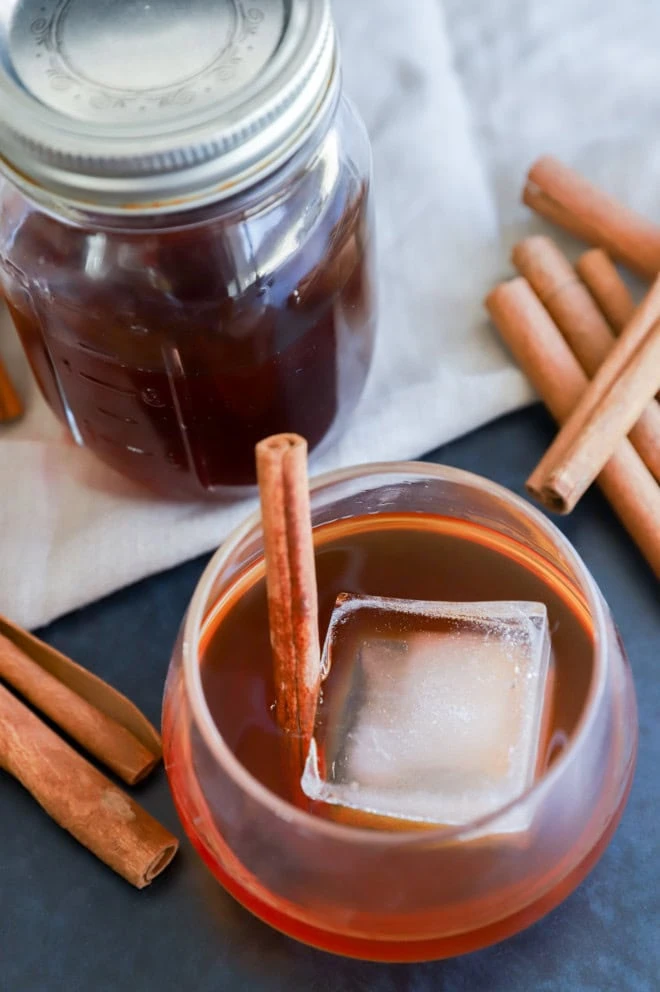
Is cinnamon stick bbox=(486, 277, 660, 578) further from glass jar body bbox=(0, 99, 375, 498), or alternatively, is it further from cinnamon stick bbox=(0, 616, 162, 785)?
cinnamon stick bbox=(0, 616, 162, 785)

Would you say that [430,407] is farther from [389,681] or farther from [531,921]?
[531,921]

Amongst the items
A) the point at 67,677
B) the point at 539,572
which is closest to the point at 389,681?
the point at 539,572

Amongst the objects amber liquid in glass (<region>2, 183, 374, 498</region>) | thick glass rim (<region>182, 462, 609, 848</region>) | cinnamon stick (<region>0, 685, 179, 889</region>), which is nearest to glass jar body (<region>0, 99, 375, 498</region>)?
amber liquid in glass (<region>2, 183, 374, 498</region>)

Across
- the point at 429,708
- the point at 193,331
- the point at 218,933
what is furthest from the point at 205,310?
the point at 218,933

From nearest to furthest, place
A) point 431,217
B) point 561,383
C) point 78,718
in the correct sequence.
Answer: point 78,718, point 561,383, point 431,217

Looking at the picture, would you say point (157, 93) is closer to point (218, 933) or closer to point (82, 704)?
point (82, 704)

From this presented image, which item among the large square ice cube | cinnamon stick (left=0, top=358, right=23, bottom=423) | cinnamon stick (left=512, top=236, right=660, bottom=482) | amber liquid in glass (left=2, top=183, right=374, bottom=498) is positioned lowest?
the large square ice cube
